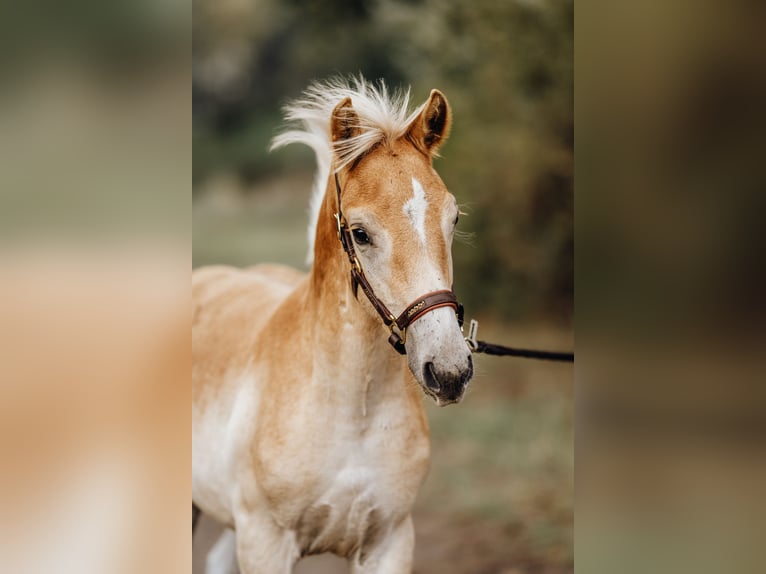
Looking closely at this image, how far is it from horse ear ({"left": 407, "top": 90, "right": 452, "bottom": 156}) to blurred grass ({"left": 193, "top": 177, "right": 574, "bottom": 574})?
1097 millimetres

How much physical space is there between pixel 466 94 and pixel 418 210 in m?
1.37

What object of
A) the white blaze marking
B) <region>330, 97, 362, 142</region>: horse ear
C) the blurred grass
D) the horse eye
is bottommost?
the blurred grass

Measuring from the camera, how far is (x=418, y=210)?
145cm

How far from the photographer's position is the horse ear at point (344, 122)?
155 centimetres

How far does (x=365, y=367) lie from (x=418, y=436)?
0.23m

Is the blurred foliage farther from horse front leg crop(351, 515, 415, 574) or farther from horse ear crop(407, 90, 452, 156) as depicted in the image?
horse front leg crop(351, 515, 415, 574)

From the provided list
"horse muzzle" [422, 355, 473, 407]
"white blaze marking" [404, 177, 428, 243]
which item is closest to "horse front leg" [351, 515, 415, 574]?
"horse muzzle" [422, 355, 473, 407]

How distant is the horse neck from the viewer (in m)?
1.63
